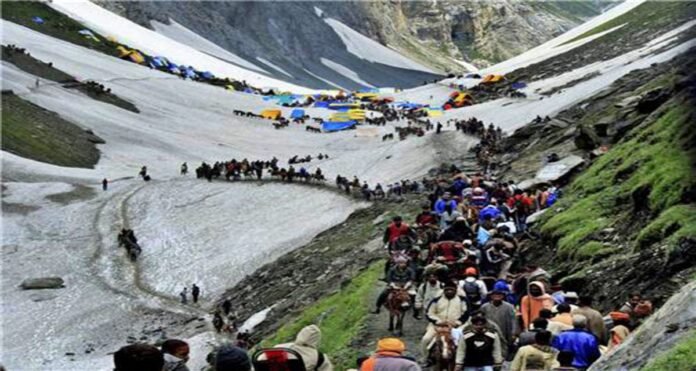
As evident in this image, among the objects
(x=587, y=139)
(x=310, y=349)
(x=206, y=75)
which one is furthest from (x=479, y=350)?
(x=206, y=75)

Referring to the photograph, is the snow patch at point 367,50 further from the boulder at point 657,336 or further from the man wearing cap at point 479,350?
the boulder at point 657,336

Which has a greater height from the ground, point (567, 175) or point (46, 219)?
point (567, 175)

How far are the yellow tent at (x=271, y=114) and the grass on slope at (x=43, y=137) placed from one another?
81.2 feet

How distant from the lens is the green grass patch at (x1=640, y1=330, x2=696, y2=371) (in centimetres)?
822

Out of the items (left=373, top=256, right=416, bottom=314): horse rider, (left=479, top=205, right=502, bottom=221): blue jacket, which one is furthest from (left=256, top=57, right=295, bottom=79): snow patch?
(left=373, top=256, right=416, bottom=314): horse rider

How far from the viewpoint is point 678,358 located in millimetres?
8383

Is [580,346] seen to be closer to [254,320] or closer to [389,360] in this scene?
[389,360]

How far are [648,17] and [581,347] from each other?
110 m

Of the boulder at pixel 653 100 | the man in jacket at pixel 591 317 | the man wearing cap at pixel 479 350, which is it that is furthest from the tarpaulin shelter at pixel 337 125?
the man wearing cap at pixel 479 350

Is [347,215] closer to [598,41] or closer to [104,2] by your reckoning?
[598,41]

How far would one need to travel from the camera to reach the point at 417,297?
17.6 meters

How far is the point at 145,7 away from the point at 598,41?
273ft

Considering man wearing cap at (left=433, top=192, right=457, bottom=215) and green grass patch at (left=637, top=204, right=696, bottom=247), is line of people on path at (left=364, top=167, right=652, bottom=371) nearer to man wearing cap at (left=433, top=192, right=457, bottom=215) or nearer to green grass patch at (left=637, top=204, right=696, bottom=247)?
man wearing cap at (left=433, top=192, right=457, bottom=215)

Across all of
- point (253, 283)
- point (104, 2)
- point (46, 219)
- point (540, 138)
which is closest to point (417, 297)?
point (253, 283)
